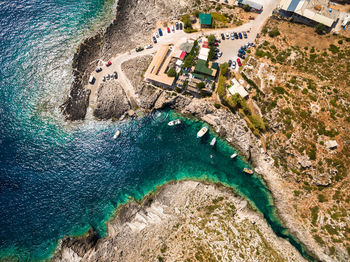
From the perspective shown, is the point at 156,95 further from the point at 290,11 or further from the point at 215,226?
the point at 290,11

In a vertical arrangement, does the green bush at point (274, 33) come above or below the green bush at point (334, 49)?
below

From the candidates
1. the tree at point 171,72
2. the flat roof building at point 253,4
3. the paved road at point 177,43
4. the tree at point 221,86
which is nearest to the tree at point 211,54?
the paved road at point 177,43

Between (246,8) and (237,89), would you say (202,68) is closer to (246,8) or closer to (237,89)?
(237,89)

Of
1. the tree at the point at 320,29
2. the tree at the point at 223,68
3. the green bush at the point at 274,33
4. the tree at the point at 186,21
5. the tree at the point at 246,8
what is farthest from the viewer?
the tree at the point at 186,21

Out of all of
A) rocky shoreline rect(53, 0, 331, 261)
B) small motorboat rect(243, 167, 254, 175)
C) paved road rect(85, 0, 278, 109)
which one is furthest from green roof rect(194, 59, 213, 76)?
small motorboat rect(243, 167, 254, 175)

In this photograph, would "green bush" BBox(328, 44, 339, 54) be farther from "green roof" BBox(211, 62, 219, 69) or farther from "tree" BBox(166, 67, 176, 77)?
"tree" BBox(166, 67, 176, 77)

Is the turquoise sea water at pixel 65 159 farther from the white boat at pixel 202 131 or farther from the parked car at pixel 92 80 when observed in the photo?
the parked car at pixel 92 80

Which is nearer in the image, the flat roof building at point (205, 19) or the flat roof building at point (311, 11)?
the flat roof building at point (311, 11)

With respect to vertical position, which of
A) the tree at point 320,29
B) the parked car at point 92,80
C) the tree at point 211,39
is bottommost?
the parked car at point 92,80
